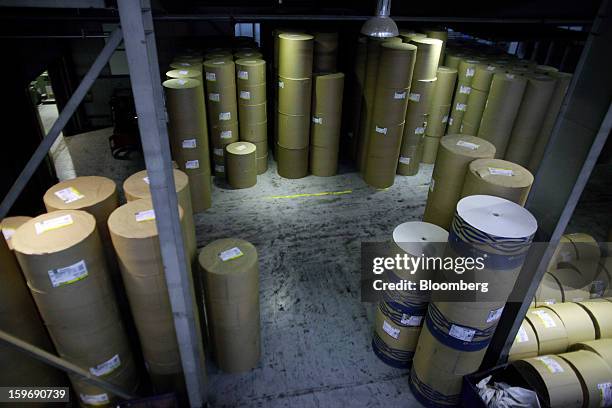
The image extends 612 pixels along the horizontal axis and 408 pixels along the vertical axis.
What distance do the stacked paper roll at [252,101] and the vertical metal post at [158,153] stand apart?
3.68 metres

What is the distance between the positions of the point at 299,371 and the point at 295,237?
1907mm

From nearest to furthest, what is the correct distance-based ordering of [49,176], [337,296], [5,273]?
1. [5,273]
2. [337,296]
3. [49,176]

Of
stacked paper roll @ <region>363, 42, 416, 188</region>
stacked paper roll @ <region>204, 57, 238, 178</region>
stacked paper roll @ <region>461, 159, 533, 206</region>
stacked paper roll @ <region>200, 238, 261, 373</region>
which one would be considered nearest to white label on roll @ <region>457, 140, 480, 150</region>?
stacked paper roll @ <region>461, 159, 533, 206</region>

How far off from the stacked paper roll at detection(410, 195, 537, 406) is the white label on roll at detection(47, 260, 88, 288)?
2330 millimetres

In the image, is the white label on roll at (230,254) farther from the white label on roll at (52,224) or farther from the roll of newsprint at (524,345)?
the roll of newsprint at (524,345)

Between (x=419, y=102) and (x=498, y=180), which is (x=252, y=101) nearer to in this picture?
(x=419, y=102)

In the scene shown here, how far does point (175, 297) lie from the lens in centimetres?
224

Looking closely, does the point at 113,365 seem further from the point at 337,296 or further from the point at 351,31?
the point at 351,31

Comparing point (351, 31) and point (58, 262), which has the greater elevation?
point (351, 31)

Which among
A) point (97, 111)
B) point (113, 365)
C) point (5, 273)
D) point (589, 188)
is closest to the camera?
point (5, 273)

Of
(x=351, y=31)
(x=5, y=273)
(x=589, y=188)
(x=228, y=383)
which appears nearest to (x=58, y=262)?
(x=5, y=273)

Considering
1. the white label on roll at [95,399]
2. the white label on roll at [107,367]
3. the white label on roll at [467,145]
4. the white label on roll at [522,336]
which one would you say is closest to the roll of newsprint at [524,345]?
the white label on roll at [522,336]

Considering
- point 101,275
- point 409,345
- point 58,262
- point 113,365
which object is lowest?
point 409,345

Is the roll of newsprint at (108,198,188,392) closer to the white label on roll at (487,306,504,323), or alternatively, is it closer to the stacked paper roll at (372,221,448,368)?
the stacked paper roll at (372,221,448,368)
